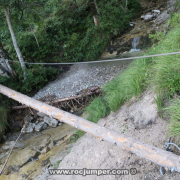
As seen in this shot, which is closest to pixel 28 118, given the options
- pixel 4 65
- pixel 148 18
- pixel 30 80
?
pixel 30 80

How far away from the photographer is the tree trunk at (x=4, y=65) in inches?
303

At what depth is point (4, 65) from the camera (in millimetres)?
7941

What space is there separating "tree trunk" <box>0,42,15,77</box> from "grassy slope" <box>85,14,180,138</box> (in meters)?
5.31

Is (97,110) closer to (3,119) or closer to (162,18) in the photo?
(3,119)

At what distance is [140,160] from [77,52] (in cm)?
838

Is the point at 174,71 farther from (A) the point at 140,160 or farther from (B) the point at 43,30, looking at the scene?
(B) the point at 43,30

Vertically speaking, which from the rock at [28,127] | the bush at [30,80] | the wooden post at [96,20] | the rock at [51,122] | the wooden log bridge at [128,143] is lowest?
the rock at [28,127]

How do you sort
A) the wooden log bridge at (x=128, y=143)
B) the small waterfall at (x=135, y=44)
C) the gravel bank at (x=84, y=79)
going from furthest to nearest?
the small waterfall at (x=135, y=44)
the gravel bank at (x=84, y=79)
the wooden log bridge at (x=128, y=143)

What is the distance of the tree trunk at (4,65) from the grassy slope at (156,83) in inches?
209

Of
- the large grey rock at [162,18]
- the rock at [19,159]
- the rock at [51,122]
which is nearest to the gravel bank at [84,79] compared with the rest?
the rock at [51,122]

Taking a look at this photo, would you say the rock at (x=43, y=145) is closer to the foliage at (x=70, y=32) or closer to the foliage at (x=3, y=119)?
the foliage at (x=3, y=119)

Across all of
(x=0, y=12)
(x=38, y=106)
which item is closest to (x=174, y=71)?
(x=38, y=106)

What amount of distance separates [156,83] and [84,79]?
4.68m

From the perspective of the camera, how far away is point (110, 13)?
1020 cm
